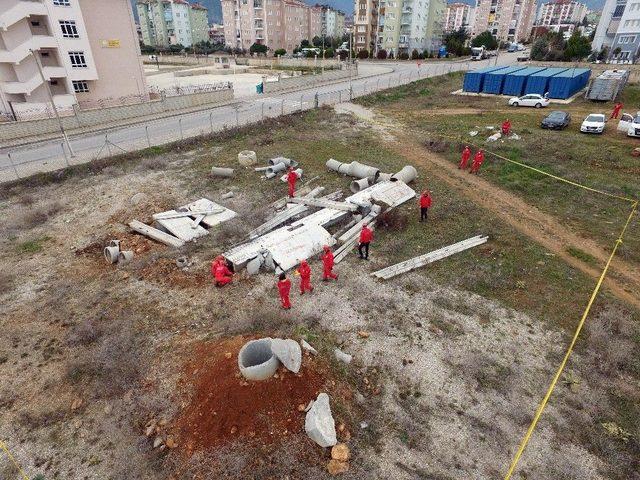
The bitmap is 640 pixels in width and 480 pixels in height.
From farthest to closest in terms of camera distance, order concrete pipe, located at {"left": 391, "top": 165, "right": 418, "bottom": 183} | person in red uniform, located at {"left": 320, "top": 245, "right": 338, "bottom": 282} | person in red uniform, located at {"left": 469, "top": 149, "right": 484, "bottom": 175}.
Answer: person in red uniform, located at {"left": 469, "top": 149, "right": 484, "bottom": 175}, concrete pipe, located at {"left": 391, "top": 165, "right": 418, "bottom": 183}, person in red uniform, located at {"left": 320, "top": 245, "right": 338, "bottom": 282}

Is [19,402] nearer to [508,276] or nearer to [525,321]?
[525,321]

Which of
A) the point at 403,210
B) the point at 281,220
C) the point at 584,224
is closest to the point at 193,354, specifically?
the point at 281,220

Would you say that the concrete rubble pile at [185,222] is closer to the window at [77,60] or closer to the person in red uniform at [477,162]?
the person in red uniform at [477,162]

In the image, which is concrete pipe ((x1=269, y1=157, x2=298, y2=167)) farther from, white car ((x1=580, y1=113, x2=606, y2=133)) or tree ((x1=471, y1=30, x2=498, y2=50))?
tree ((x1=471, y1=30, x2=498, y2=50))

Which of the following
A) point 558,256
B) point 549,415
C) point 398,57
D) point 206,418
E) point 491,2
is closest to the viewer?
point 206,418

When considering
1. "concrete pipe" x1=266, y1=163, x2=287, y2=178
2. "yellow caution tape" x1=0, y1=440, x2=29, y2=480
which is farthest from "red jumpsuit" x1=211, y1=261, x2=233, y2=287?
"concrete pipe" x1=266, y1=163, x2=287, y2=178

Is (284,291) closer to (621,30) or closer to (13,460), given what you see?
(13,460)
